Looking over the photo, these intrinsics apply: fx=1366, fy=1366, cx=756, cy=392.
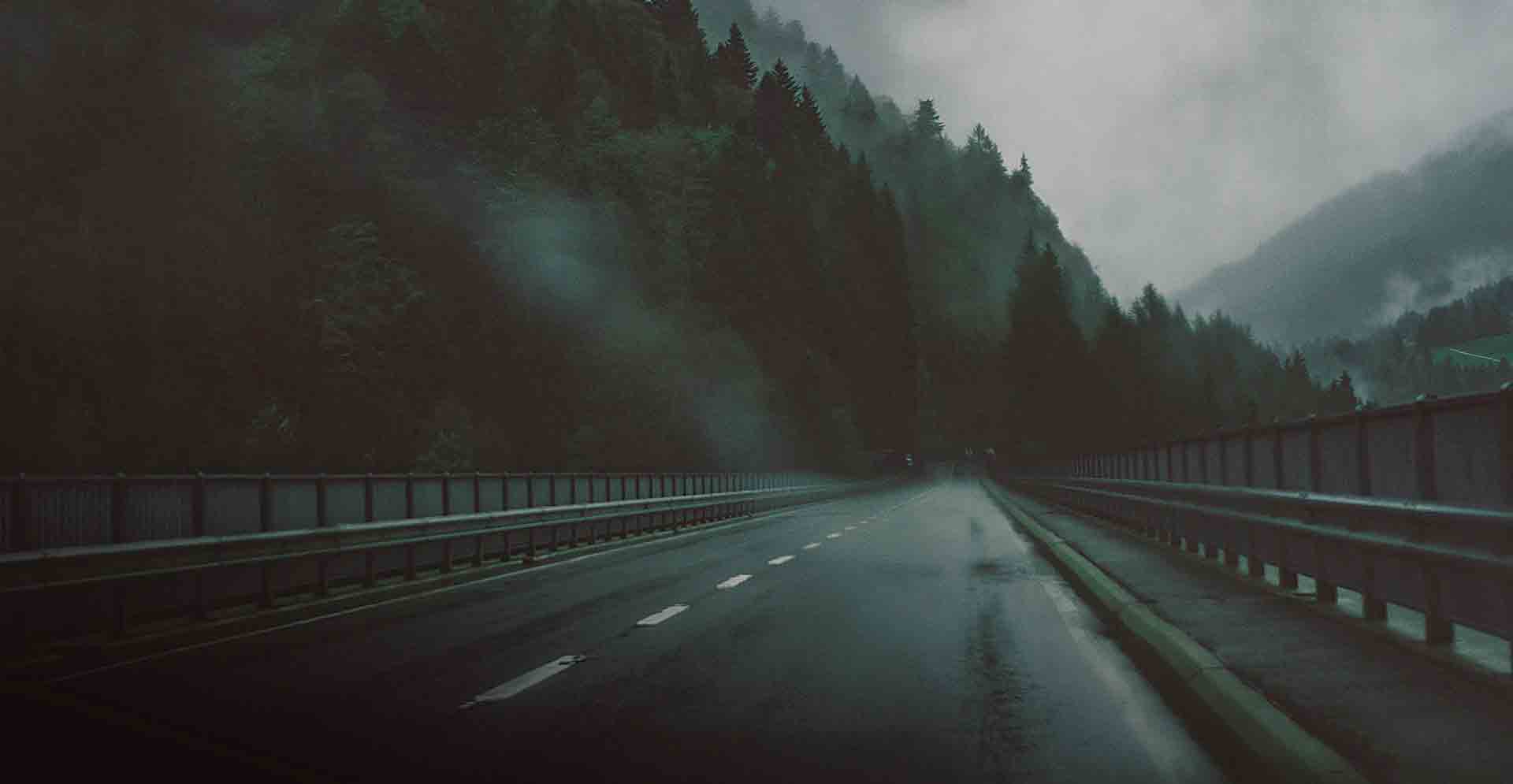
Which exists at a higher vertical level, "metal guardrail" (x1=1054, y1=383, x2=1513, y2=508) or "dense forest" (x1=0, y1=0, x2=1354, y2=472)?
"dense forest" (x1=0, y1=0, x2=1354, y2=472)

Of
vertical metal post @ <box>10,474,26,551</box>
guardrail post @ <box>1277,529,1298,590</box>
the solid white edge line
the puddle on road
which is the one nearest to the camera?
the solid white edge line

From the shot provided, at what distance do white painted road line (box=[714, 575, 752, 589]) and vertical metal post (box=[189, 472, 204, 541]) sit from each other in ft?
17.9

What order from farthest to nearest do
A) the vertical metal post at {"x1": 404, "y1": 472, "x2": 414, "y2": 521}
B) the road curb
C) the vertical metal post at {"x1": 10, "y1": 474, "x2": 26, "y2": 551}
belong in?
the vertical metal post at {"x1": 404, "y1": 472, "x2": 414, "y2": 521} → the vertical metal post at {"x1": 10, "y1": 474, "x2": 26, "y2": 551} → the road curb

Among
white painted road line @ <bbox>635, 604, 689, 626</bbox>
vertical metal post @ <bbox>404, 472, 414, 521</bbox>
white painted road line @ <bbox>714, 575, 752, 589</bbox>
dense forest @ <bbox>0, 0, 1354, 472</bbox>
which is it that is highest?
dense forest @ <bbox>0, 0, 1354, 472</bbox>

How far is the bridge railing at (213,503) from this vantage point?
1112 cm

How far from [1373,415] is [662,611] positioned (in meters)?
6.33

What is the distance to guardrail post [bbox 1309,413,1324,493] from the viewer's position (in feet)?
39.0

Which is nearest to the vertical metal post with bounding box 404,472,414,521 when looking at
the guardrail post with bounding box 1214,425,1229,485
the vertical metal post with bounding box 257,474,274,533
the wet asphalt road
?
the vertical metal post with bounding box 257,474,274,533

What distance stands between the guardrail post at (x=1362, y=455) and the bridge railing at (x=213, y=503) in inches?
386

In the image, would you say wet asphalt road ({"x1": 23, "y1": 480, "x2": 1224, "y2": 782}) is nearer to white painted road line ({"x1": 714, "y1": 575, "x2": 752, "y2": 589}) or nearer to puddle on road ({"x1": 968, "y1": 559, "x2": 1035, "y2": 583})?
white painted road line ({"x1": 714, "y1": 575, "x2": 752, "y2": 589})

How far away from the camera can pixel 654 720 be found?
23.6 feet

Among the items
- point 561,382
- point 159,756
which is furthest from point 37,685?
point 561,382

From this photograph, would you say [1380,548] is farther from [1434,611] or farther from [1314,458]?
[1314,458]

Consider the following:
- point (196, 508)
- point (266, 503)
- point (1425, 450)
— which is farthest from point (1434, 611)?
point (266, 503)
